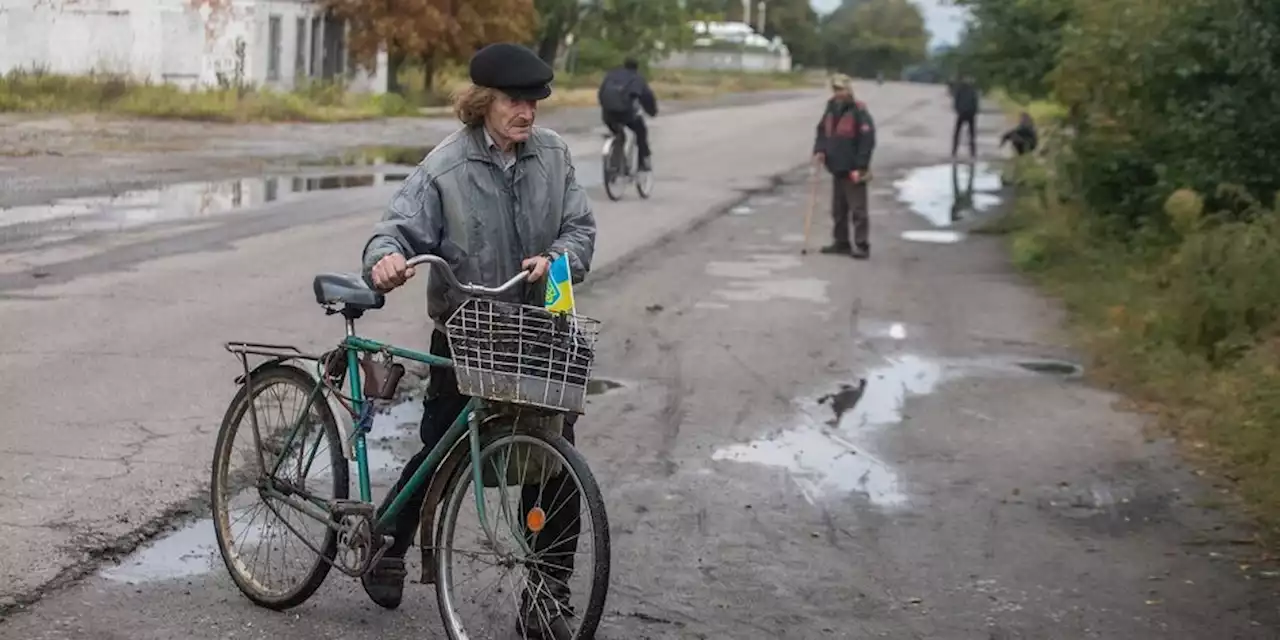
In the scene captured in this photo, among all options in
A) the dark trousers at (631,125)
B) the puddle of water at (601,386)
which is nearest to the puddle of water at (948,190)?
the dark trousers at (631,125)

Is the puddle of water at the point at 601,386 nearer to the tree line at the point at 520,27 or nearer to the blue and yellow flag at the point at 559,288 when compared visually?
the blue and yellow flag at the point at 559,288

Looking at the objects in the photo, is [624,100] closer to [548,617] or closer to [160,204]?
[160,204]

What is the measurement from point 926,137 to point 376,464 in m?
38.1

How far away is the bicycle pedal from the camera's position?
17.7ft

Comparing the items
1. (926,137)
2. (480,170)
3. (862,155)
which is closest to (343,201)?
(862,155)

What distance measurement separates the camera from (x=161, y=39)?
39.9 metres

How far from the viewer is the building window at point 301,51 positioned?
4484 centimetres

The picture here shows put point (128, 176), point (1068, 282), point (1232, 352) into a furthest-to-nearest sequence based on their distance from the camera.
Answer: point (128, 176), point (1068, 282), point (1232, 352)

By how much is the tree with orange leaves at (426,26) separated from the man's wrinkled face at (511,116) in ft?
127

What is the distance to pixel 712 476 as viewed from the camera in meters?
7.95

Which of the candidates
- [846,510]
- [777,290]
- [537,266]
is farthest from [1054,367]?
[537,266]

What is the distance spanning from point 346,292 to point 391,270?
0.45 metres

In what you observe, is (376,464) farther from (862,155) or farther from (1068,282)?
(862,155)

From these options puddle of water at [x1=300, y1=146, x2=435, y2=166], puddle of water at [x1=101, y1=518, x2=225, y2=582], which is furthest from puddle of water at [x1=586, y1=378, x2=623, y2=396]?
puddle of water at [x1=300, y1=146, x2=435, y2=166]
